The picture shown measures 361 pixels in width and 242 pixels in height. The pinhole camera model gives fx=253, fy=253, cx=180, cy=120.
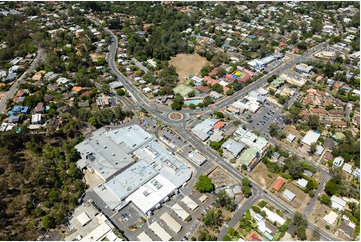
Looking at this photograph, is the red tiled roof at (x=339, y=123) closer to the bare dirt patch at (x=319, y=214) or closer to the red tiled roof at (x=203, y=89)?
the bare dirt patch at (x=319, y=214)

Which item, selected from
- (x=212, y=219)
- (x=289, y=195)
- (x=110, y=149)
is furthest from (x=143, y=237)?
(x=289, y=195)

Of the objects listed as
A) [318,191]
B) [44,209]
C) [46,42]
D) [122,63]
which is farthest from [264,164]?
[46,42]

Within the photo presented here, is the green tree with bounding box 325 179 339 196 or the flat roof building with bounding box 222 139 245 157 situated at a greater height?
the green tree with bounding box 325 179 339 196

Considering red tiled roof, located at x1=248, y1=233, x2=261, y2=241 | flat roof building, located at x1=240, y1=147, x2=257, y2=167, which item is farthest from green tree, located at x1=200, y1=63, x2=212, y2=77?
red tiled roof, located at x1=248, y1=233, x2=261, y2=241

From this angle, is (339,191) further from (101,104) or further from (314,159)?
(101,104)

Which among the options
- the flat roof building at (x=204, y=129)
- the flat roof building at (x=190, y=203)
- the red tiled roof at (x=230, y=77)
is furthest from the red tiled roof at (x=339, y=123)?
the flat roof building at (x=190, y=203)

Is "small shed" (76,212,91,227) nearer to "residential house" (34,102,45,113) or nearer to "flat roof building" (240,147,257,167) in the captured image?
"flat roof building" (240,147,257,167)
